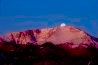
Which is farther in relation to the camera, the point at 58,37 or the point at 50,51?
the point at 58,37

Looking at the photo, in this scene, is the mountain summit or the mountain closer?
the mountain

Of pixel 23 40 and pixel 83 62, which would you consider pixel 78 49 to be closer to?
pixel 83 62

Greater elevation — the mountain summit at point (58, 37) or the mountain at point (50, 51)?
the mountain summit at point (58, 37)

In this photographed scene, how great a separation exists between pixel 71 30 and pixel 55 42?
37cm

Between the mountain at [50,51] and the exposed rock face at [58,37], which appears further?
the exposed rock face at [58,37]

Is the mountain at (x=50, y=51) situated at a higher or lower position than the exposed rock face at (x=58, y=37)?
lower

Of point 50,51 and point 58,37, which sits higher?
point 58,37

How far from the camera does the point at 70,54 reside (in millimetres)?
6582

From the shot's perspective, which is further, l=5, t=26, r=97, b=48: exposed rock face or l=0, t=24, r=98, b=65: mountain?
l=5, t=26, r=97, b=48: exposed rock face

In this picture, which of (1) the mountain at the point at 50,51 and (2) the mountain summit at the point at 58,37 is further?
(2) the mountain summit at the point at 58,37

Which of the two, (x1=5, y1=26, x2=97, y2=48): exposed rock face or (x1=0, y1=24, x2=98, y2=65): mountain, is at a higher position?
(x1=5, y1=26, x2=97, y2=48): exposed rock face

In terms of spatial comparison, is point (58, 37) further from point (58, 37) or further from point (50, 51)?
point (50, 51)

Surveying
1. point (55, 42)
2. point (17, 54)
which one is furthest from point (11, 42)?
point (55, 42)

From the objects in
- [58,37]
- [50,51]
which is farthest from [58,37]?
[50,51]
